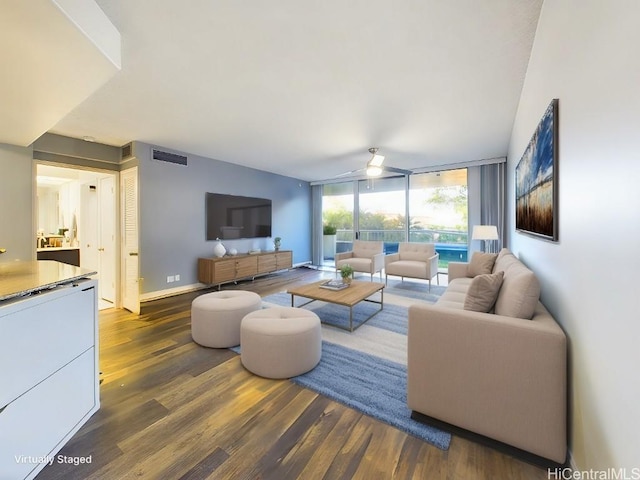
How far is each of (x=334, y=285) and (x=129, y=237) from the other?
318 centimetres

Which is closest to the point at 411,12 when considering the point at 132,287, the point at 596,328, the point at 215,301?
the point at 596,328

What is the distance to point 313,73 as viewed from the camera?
2.23m

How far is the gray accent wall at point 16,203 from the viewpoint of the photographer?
2.99 metres

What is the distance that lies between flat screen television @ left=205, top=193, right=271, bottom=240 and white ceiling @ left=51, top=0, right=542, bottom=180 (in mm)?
1407

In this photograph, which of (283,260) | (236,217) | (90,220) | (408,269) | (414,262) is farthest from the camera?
(283,260)

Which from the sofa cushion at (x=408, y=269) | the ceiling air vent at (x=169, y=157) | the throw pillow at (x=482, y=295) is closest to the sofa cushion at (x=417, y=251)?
the sofa cushion at (x=408, y=269)

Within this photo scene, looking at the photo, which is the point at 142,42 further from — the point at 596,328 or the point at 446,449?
the point at 446,449

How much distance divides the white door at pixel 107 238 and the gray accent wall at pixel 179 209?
447mm

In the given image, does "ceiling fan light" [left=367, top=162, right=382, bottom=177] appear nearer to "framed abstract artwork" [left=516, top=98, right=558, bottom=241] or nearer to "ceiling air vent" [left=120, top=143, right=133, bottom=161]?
"framed abstract artwork" [left=516, top=98, right=558, bottom=241]

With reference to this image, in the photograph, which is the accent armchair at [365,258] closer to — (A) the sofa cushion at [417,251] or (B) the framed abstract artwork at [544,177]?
(A) the sofa cushion at [417,251]

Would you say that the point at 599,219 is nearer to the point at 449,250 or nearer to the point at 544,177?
the point at 544,177

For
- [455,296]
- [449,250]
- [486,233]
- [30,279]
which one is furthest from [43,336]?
[449,250]

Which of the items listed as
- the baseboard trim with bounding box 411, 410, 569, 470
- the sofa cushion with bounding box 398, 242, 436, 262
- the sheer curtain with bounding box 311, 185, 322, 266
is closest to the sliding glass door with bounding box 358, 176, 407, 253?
the sofa cushion with bounding box 398, 242, 436, 262

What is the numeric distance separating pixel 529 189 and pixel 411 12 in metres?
1.73
